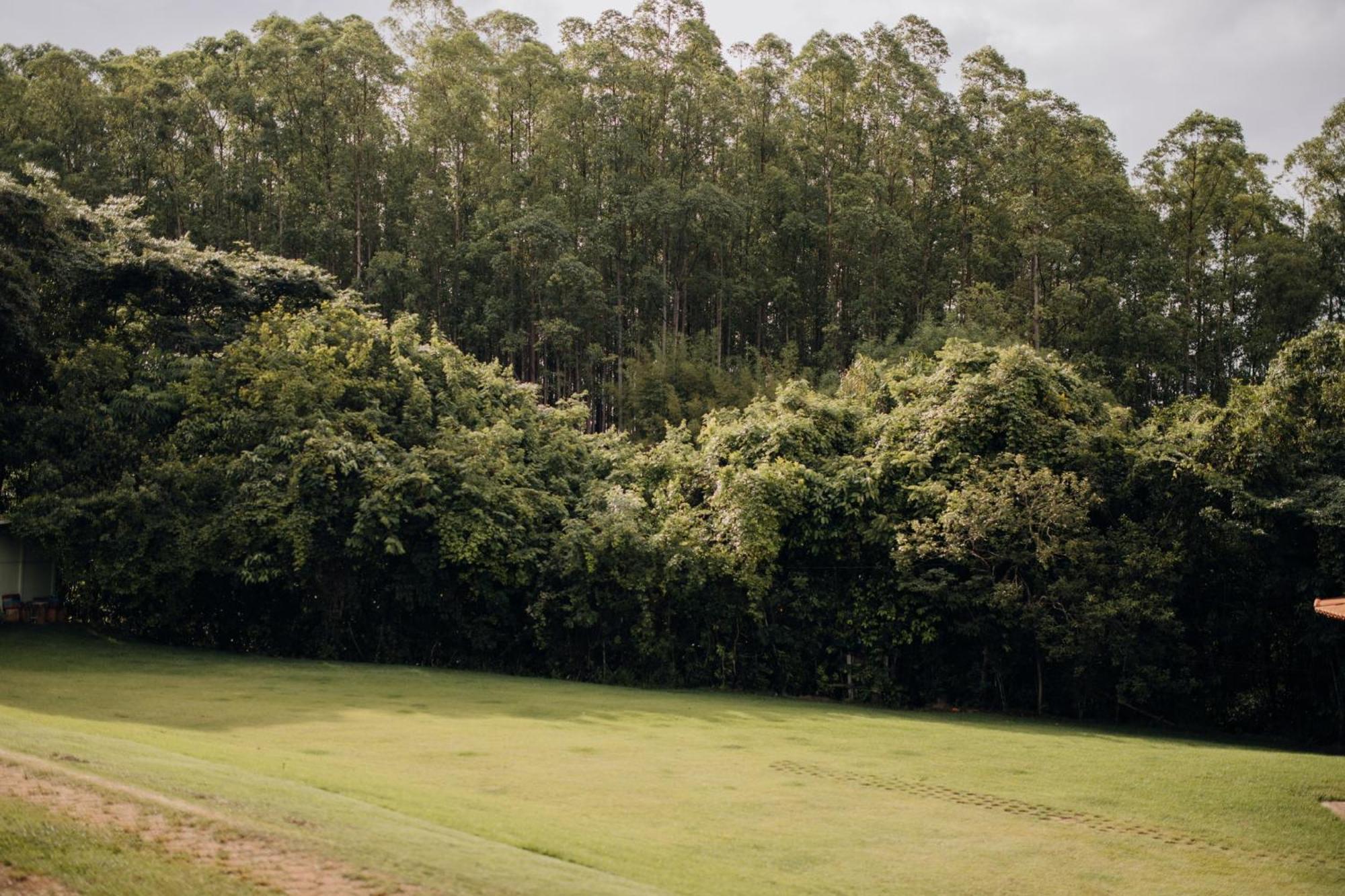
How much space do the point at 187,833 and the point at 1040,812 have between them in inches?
316

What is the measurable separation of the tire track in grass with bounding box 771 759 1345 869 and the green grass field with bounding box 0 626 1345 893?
0.04m

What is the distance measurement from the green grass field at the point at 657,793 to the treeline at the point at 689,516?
2.54 m

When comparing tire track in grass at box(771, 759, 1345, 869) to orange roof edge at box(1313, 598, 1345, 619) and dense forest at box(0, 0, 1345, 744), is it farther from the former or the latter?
dense forest at box(0, 0, 1345, 744)

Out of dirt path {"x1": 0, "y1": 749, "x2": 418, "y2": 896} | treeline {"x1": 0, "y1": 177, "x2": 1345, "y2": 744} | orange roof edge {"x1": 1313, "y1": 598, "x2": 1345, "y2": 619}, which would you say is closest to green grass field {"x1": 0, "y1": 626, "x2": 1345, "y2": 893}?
dirt path {"x1": 0, "y1": 749, "x2": 418, "y2": 896}

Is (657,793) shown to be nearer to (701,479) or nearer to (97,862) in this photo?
(97,862)

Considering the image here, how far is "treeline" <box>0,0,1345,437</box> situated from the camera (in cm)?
4197

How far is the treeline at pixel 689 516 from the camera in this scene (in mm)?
19172

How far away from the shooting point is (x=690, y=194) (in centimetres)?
4259

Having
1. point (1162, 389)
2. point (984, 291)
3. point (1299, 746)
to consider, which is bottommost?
point (1299, 746)

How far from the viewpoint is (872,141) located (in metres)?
47.7

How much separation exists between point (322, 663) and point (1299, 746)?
56.2 ft

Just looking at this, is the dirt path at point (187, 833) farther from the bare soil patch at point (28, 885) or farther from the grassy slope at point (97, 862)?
the grassy slope at point (97, 862)

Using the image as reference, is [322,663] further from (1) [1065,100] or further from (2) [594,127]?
(1) [1065,100]

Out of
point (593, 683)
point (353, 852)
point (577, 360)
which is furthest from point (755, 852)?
point (577, 360)
